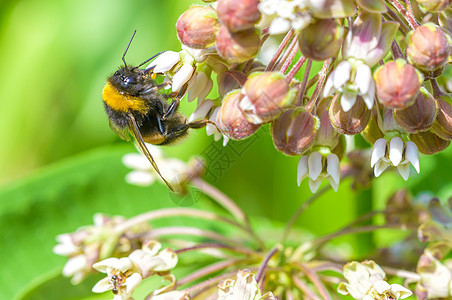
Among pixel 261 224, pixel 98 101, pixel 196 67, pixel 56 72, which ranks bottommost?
pixel 261 224

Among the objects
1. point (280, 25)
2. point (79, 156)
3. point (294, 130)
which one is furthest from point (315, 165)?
point (79, 156)

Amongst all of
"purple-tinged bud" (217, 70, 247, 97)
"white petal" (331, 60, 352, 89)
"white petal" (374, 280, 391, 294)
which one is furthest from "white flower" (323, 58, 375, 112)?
"white petal" (374, 280, 391, 294)

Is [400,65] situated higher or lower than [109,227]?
lower

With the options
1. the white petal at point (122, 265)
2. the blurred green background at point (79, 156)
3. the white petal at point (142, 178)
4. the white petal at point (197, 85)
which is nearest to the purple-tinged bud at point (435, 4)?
the white petal at point (197, 85)

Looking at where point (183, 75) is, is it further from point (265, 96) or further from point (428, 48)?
point (428, 48)

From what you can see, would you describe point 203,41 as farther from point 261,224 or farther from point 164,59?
point 261,224

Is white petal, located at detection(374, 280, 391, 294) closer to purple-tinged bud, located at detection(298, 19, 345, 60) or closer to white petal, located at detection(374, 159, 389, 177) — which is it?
white petal, located at detection(374, 159, 389, 177)

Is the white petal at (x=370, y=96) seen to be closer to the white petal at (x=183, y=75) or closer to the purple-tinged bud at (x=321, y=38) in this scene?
the purple-tinged bud at (x=321, y=38)

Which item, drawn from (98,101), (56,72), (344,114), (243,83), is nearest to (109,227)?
(243,83)
